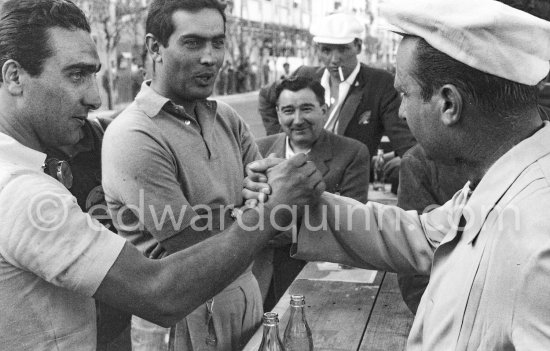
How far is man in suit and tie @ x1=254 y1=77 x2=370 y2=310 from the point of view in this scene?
13.1 feet

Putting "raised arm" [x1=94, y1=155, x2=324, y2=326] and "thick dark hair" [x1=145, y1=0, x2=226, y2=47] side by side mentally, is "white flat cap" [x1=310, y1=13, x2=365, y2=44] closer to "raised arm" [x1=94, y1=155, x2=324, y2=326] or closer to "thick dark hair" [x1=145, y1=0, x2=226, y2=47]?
"thick dark hair" [x1=145, y1=0, x2=226, y2=47]

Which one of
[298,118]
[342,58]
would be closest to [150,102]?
[298,118]

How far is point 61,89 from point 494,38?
3.67 feet

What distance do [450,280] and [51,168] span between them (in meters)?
1.23

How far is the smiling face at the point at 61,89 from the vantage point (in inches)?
69.0

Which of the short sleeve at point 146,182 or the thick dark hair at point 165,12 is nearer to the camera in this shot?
the short sleeve at point 146,182

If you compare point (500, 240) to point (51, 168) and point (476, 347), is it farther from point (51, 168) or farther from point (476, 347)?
point (51, 168)

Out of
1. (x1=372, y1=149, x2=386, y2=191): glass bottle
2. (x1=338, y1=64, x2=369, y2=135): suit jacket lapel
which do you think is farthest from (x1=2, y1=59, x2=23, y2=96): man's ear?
(x1=372, y1=149, x2=386, y2=191): glass bottle

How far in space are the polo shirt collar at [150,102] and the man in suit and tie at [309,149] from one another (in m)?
1.65

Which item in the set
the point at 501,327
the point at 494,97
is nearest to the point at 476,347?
the point at 501,327

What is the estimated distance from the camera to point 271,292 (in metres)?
3.97

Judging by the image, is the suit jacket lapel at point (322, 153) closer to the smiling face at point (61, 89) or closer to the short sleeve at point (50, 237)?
the smiling face at point (61, 89)

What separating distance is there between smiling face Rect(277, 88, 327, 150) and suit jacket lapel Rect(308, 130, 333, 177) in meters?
Answer: 0.04

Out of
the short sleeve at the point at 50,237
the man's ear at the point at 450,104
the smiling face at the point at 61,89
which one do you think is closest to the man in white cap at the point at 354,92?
the smiling face at the point at 61,89
